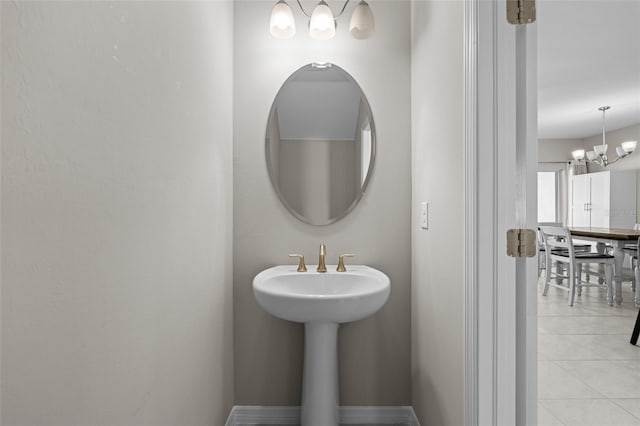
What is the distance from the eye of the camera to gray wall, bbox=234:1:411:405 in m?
1.91

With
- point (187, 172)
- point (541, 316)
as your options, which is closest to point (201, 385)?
point (187, 172)

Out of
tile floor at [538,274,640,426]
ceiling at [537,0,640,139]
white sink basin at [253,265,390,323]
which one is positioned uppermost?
ceiling at [537,0,640,139]

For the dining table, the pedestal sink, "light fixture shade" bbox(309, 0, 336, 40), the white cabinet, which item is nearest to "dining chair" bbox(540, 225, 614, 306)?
the dining table

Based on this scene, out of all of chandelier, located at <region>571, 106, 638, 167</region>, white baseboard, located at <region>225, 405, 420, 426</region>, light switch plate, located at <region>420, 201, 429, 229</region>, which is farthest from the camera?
chandelier, located at <region>571, 106, 638, 167</region>

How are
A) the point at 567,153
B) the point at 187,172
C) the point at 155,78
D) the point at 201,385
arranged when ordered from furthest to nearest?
1. the point at 567,153
2. the point at 201,385
3. the point at 187,172
4. the point at 155,78

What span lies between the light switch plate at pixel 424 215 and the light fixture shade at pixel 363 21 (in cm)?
90

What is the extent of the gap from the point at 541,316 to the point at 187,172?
3.90 meters

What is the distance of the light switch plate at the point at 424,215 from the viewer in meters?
1.61

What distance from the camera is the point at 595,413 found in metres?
1.98

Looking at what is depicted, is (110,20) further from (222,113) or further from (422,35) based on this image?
(422,35)

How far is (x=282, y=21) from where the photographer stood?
1764 mm

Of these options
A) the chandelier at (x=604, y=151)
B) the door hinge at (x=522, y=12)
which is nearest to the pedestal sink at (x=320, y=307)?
the door hinge at (x=522, y=12)

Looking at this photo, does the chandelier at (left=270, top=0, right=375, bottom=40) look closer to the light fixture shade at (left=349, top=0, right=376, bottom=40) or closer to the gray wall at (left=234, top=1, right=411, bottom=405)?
the light fixture shade at (left=349, top=0, right=376, bottom=40)

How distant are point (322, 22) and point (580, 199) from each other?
276 inches
